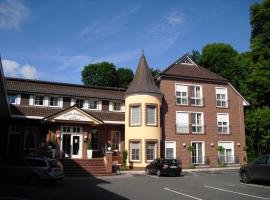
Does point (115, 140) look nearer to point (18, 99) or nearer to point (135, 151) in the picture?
point (135, 151)

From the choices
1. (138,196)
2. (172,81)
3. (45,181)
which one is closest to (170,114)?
(172,81)

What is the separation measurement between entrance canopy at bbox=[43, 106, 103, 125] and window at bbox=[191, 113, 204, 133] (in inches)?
410

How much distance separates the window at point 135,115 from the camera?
100 ft

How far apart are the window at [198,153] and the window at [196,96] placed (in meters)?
4.23

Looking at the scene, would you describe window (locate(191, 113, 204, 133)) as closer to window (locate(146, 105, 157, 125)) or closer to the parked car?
window (locate(146, 105, 157, 125))

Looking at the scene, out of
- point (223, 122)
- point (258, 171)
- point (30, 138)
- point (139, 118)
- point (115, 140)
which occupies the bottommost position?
point (258, 171)

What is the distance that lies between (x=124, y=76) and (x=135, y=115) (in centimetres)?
2871

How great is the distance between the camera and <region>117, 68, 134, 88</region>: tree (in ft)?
192

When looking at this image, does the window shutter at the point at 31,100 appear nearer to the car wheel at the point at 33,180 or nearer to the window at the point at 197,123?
the car wheel at the point at 33,180

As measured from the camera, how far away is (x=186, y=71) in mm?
35094

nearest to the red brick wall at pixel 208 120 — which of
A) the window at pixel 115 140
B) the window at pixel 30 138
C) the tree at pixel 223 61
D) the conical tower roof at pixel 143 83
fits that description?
A: the conical tower roof at pixel 143 83

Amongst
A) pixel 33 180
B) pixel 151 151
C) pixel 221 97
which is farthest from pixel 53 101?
pixel 221 97

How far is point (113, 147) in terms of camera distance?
31.5 metres

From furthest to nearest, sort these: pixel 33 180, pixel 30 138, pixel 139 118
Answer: pixel 139 118
pixel 30 138
pixel 33 180
